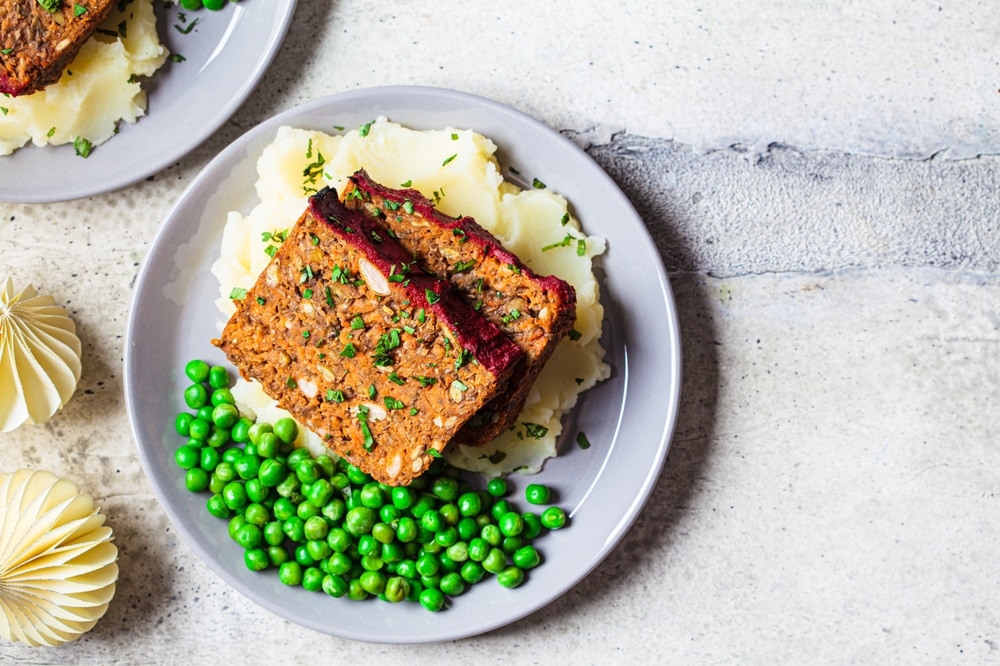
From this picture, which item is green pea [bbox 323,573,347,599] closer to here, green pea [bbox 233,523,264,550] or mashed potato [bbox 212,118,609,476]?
green pea [bbox 233,523,264,550]

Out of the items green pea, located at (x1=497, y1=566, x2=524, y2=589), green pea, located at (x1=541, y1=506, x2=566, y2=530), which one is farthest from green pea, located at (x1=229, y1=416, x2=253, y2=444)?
green pea, located at (x1=541, y1=506, x2=566, y2=530)

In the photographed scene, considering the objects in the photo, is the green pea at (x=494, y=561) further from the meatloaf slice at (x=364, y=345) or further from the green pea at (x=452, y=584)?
the meatloaf slice at (x=364, y=345)

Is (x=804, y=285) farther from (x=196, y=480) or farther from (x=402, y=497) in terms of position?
(x=196, y=480)

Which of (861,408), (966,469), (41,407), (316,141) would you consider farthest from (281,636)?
(966,469)

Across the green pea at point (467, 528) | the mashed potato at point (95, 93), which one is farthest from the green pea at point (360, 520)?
the mashed potato at point (95, 93)

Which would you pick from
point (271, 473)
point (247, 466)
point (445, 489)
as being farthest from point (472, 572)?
point (247, 466)

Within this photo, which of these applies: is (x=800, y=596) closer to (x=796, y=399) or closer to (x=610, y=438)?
(x=796, y=399)
